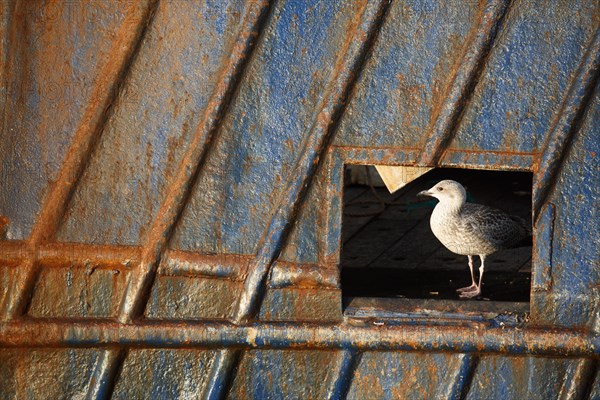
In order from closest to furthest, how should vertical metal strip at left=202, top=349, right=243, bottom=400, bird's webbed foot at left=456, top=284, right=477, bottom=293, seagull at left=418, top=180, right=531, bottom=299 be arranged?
vertical metal strip at left=202, top=349, right=243, bottom=400, bird's webbed foot at left=456, top=284, right=477, bottom=293, seagull at left=418, top=180, right=531, bottom=299

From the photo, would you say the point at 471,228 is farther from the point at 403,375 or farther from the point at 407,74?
the point at 407,74

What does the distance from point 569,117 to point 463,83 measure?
0.48m

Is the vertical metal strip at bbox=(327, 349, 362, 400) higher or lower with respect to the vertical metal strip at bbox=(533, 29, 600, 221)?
lower

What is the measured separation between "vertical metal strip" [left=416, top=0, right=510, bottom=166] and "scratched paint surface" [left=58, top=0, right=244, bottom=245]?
97cm

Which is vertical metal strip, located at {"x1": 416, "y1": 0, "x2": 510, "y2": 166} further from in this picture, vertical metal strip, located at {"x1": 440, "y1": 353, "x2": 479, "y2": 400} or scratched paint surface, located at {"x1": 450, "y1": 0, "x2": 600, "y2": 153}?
vertical metal strip, located at {"x1": 440, "y1": 353, "x2": 479, "y2": 400}

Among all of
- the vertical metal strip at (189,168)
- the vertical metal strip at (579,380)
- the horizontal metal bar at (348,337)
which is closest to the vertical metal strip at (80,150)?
the horizontal metal bar at (348,337)

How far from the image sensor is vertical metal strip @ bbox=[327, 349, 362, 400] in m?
3.96

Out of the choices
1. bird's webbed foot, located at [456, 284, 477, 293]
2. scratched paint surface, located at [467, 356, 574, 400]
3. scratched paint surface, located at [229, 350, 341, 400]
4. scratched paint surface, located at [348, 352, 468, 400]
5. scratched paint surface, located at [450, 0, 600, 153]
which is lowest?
scratched paint surface, located at [467, 356, 574, 400]

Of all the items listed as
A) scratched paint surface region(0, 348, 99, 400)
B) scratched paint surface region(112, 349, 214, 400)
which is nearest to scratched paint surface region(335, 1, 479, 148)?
scratched paint surface region(112, 349, 214, 400)

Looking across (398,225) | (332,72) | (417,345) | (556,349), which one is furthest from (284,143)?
(398,225)

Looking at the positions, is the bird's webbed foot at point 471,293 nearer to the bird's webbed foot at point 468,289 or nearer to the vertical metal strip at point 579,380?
the bird's webbed foot at point 468,289

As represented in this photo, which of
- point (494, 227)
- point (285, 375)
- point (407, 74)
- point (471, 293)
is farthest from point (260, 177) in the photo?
point (494, 227)

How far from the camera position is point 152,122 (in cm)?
389

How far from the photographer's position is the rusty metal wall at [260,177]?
386 centimetres
